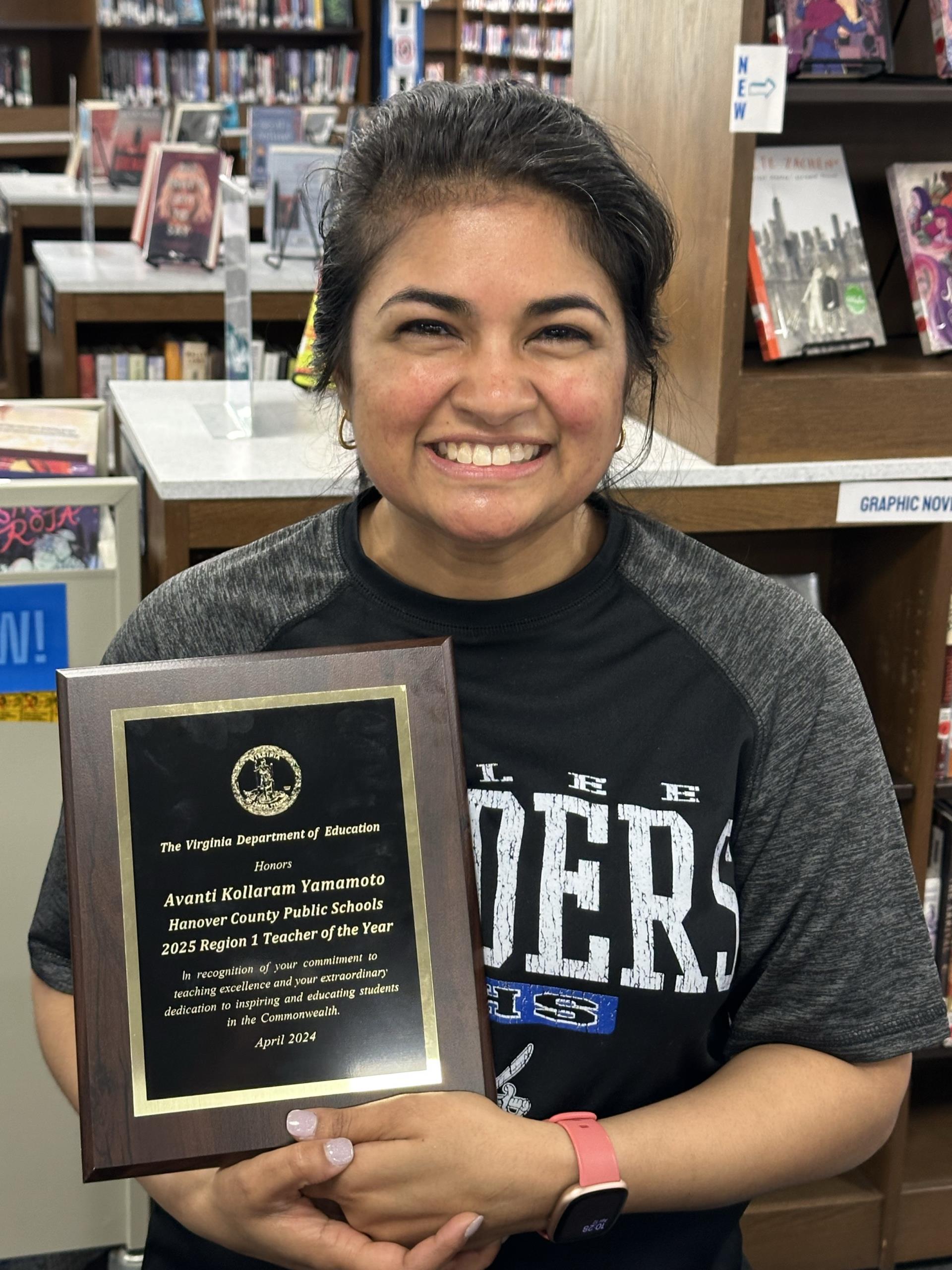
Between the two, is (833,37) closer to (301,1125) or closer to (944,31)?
(944,31)

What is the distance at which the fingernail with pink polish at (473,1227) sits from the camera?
1035mm

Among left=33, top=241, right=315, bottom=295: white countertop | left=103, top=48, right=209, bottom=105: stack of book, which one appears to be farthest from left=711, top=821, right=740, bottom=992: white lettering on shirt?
left=103, top=48, right=209, bottom=105: stack of book

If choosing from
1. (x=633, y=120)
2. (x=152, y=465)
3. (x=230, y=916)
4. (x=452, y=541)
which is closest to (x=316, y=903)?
(x=230, y=916)

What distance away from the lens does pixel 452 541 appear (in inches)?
47.5

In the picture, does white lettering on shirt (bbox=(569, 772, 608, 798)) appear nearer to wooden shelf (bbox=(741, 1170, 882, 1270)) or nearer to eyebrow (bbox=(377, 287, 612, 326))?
eyebrow (bbox=(377, 287, 612, 326))

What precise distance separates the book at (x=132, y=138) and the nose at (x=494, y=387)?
501 centimetres

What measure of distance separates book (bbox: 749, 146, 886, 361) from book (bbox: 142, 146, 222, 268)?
2.65 m

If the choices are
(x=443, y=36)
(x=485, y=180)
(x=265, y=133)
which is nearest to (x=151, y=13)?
(x=443, y=36)

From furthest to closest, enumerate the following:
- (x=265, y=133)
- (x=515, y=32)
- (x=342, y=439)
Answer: (x=515, y=32)
(x=265, y=133)
(x=342, y=439)

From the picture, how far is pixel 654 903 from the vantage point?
1174mm

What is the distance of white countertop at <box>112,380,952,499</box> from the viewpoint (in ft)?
6.34

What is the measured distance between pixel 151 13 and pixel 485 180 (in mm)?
9142

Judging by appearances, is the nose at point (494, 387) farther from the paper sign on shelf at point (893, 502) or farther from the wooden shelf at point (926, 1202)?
the wooden shelf at point (926, 1202)

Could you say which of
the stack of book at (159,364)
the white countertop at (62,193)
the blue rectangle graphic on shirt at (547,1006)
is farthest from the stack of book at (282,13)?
the blue rectangle graphic on shirt at (547,1006)
